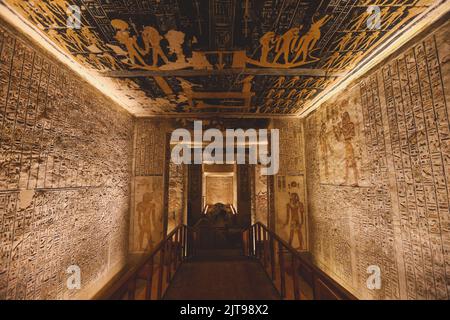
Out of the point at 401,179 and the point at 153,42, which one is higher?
the point at 153,42

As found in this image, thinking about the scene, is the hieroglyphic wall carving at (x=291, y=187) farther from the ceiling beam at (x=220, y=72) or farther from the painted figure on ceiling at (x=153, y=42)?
the painted figure on ceiling at (x=153, y=42)

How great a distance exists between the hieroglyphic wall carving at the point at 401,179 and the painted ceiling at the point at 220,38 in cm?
52

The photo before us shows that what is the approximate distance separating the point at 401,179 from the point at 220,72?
264 centimetres

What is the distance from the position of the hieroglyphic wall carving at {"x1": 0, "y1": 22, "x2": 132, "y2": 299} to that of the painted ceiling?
475 millimetres

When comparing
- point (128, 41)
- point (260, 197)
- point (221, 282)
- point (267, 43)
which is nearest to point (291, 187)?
point (260, 197)

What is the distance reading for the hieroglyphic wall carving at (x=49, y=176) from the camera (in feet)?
6.60

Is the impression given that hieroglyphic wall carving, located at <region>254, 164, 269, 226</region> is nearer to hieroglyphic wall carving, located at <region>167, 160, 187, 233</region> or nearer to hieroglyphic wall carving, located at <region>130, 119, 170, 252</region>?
hieroglyphic wall carving, located at <region>167, 160, 187, 233</region>

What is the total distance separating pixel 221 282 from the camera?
3.34m

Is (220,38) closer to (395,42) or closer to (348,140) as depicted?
(395,42)

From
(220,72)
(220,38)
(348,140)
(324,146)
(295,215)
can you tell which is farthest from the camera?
(295,215)

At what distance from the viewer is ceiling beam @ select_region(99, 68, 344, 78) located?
2954mm

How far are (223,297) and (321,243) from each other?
249 cm

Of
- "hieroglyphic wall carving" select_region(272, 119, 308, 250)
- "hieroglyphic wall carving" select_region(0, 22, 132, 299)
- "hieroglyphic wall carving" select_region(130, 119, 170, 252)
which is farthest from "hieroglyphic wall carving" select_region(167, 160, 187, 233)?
"hieroglyphic wall carving" select_region(272, 119, 308, 250)

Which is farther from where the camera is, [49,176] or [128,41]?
[49,176]
